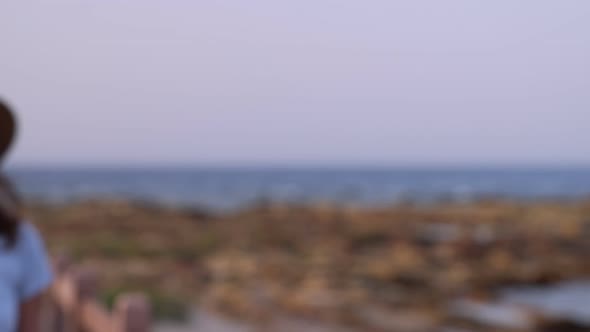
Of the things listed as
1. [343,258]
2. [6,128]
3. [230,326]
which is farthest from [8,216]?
[343,258]

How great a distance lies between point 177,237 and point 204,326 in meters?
5.28

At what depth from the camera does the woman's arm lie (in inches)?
71.5

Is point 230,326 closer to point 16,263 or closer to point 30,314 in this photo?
point 30,314

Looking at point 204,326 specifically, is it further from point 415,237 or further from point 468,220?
point 468,220

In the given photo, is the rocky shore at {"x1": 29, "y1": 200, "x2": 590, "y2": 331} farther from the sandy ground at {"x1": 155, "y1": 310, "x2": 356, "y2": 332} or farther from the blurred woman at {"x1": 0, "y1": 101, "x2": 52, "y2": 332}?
the blurred woman at {"x1": 0, "y1": 101, "x2": 52, "y2": 332}

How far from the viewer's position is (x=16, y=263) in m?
1.74

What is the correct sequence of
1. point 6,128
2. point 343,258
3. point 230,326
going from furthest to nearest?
point 343,258
point 230,326
point 6,128

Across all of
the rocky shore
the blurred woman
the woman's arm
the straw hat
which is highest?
the rocky shore

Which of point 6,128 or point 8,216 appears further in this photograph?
point 6,128

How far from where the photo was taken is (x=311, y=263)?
34.2 feet

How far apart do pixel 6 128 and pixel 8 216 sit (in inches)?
7.9

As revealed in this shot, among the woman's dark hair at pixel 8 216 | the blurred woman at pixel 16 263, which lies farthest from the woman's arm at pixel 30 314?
the woman's dark hair at pixel 8 216

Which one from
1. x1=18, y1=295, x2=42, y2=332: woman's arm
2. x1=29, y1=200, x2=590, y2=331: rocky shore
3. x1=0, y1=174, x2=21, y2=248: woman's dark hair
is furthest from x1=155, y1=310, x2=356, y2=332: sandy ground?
x1=0, y1=174, x2=21, y2=248: woman's dark hair

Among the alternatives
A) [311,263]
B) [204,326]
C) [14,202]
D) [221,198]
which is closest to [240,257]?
[311,263]
